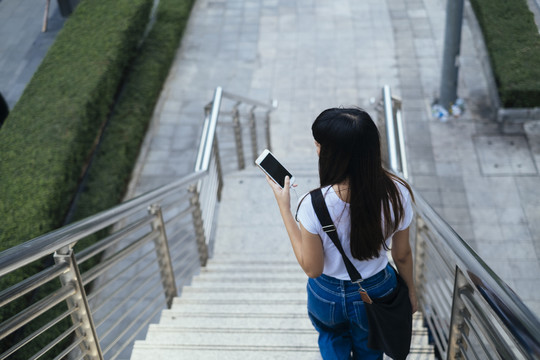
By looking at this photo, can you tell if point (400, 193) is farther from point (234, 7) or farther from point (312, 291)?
point (234, 7)

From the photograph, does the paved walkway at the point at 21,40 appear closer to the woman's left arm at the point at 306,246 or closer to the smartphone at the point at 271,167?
the smartphone at the point at 271,167

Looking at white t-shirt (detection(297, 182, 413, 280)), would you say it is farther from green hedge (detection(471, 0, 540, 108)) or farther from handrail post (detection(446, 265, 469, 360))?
green hedge (detection(471, 0, 540, 108))

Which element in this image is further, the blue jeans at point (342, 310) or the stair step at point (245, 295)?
the stair step at point (245, 295)

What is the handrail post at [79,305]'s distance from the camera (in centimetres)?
292

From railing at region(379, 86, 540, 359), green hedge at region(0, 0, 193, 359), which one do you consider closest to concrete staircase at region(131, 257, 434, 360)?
railing at region(379, 86, 540, 359)

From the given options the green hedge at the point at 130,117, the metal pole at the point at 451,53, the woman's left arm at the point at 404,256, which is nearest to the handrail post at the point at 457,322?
the woman's left arm at the point at 404,256

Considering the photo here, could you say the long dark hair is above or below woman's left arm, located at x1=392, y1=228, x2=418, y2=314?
above

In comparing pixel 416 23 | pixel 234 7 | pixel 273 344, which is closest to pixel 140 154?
pixel 234 7

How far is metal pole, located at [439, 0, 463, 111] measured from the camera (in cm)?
920

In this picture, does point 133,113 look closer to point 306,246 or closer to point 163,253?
point 163,253

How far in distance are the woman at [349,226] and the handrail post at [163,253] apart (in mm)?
1594

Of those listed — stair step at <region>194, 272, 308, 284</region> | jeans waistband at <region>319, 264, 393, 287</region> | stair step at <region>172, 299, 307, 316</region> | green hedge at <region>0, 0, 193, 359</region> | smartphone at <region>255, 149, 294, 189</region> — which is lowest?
green hedge at <region>0, 0, 193, 359</region>

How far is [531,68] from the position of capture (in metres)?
9.14

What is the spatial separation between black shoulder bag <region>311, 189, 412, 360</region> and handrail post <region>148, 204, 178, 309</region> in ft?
6.09
